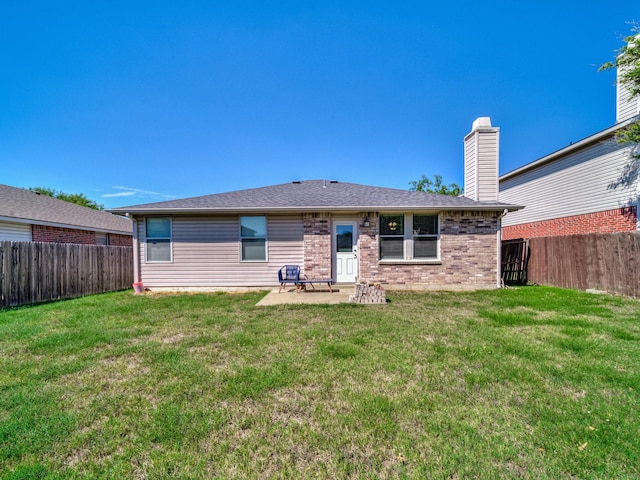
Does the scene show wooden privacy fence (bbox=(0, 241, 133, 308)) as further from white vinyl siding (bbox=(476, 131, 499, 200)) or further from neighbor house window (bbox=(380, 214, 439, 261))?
white vinyl siding (bbox=(476, 131, 499, 200))

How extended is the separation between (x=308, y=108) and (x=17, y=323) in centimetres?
1229

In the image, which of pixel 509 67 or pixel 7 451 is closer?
pixel 7 451

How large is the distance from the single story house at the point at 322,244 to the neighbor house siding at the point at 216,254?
0.03 m

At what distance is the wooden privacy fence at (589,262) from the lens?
7949 millimetres

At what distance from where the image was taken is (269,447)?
7.47ft

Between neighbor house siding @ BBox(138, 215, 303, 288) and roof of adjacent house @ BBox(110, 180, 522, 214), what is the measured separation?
520 mm

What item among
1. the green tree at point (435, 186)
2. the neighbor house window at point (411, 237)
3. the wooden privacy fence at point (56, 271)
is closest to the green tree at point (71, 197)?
the wooden privacy fence at point (56, 271)

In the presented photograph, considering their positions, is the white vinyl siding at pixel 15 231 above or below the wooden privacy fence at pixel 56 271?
above

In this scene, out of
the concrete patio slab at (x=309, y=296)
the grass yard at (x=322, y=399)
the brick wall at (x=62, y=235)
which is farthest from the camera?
the brick wall at (x=62, y=235)

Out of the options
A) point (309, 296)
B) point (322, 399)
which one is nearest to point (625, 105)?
point (309, 296)

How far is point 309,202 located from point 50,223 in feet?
36.5

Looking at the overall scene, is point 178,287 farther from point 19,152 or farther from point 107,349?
point 19,152

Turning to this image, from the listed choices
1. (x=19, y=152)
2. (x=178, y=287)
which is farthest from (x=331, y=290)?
(x=19, y=152)

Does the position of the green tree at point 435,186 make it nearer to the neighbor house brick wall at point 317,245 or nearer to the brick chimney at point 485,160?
the brick chimney at point 485,160
